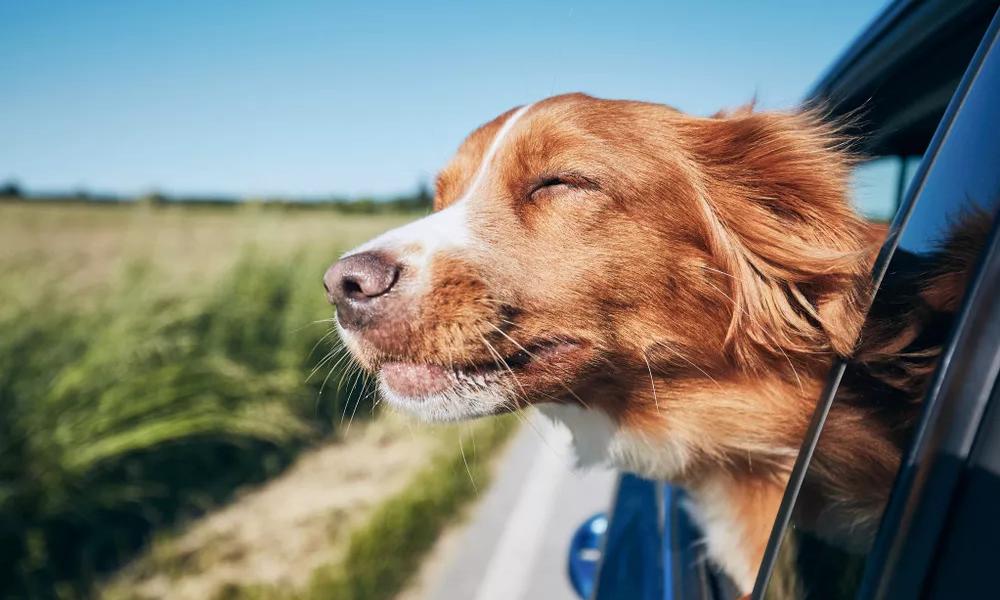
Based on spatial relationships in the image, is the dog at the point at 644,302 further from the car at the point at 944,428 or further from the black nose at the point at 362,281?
the car at the point at 944,428

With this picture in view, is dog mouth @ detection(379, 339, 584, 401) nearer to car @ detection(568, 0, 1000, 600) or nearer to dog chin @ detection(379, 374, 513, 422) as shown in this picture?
dog chin @ detection(379, 374, 513, 422)

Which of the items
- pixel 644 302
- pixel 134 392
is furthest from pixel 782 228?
pixel 134 392

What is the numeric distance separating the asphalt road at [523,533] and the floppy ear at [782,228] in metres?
1.69

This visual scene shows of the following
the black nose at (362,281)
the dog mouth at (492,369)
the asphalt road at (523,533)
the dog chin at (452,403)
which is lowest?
the asphalt road at (523,533)

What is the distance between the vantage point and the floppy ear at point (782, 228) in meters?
1.53

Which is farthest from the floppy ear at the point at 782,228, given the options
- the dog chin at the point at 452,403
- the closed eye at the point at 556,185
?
the dog chin at the point at 452,403

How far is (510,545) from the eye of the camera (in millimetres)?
4559

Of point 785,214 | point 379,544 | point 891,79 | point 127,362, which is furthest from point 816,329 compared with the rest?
point 127,362

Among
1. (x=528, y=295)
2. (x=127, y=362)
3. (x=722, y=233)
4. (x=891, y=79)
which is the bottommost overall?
(x=127, y=362)

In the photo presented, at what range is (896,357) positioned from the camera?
950 mm

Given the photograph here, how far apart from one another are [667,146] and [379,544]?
331 centimetres

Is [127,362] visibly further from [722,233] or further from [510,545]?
[722,233]

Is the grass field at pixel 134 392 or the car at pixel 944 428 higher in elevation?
the car at pixel 944 428

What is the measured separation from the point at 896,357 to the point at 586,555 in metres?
1.41
